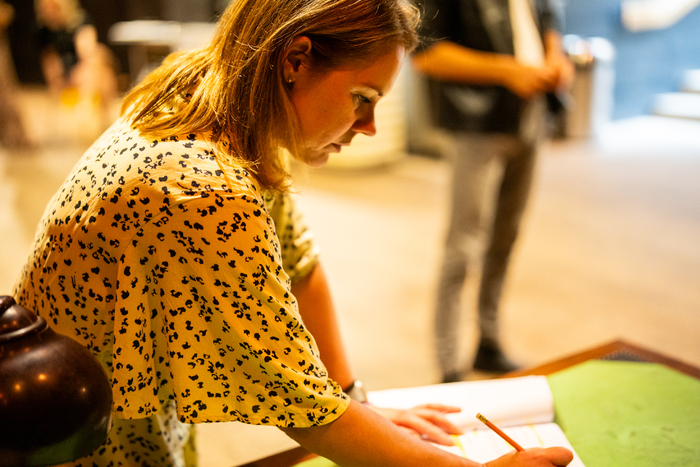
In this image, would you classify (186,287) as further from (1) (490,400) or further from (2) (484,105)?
(2) (484,105)

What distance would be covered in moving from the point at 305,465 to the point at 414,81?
4.73m

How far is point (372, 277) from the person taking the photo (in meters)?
3.08

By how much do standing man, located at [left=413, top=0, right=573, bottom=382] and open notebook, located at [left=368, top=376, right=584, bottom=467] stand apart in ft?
3.02

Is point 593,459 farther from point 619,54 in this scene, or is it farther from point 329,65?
point 619,54

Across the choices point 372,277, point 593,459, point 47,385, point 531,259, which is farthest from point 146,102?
point 531,259

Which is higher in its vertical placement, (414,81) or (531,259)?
(414,81)

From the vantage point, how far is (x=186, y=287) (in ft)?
2.14

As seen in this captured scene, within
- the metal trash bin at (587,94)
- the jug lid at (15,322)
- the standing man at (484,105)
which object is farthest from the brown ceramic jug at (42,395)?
the metal trash bin at (587,94)

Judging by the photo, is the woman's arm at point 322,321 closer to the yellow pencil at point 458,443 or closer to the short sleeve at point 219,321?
Result: the yellow pencil at point 458,443

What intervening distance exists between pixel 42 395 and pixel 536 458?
55cm

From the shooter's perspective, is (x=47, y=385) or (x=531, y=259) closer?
(x=47, y=385)

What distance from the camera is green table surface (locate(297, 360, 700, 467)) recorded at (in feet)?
2.98

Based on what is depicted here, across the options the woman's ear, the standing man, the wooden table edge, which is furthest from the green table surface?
the standing man

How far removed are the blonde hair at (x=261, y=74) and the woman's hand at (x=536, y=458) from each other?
0.43 meters
